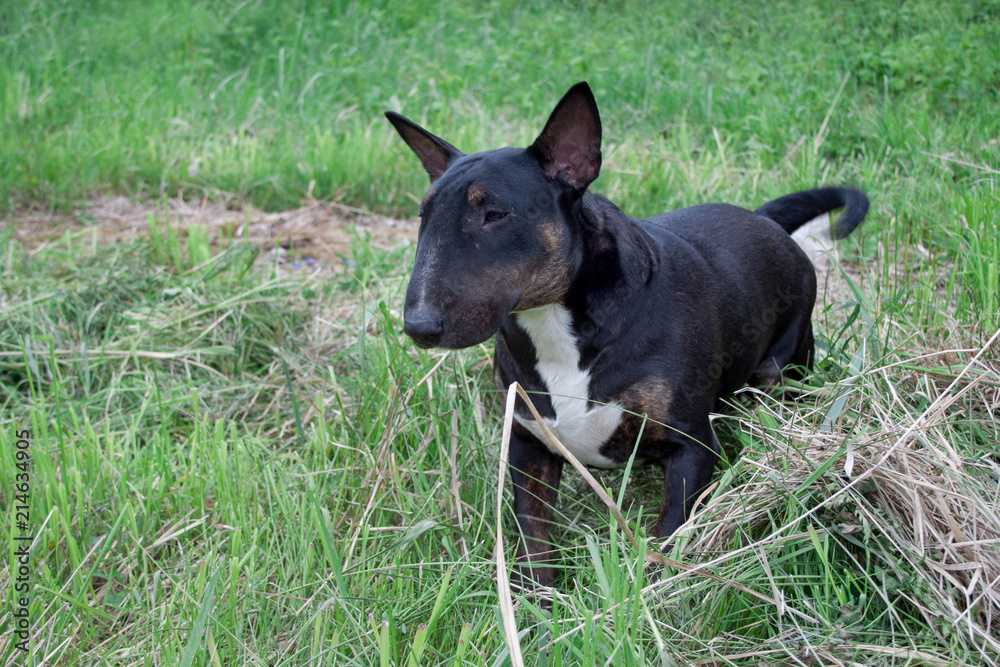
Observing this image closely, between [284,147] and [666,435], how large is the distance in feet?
12.7

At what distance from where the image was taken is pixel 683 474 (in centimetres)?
227

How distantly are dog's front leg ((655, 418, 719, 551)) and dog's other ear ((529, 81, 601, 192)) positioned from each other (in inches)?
28.6

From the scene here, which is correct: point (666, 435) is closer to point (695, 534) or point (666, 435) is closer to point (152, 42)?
point (695, 534)

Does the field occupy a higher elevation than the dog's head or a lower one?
lower

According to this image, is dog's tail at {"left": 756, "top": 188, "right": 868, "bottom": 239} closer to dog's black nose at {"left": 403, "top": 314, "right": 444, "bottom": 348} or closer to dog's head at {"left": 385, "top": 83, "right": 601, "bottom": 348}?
dog's head at {"left": 385, "top": 83, "right": 601, "bottom": 348}

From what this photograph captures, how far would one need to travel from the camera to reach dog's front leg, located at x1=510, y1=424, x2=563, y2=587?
7.95 feet

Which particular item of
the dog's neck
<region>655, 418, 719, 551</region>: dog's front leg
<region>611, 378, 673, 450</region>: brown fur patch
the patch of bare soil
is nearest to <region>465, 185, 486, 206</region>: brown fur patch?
the dog's neck

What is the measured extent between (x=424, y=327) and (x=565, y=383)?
0.55 meters

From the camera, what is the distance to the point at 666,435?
2271mm

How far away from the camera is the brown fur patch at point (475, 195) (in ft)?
6.76

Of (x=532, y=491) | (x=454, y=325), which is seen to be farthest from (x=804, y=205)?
(x=454, y=325)

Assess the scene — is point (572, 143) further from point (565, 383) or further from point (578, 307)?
point (565, 383)

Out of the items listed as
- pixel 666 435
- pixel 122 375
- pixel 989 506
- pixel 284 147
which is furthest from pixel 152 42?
pixel 989 506

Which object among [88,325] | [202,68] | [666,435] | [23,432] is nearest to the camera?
[666,435]
